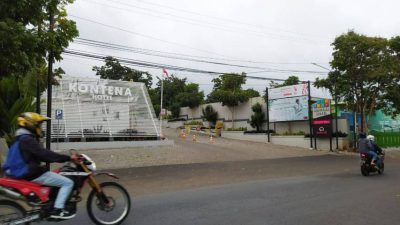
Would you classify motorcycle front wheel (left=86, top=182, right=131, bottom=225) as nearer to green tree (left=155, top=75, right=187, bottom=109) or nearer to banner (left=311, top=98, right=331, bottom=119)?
banner (left=311, top=98, right=331, bottom=119)

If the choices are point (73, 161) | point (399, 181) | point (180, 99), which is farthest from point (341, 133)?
point (73, 161)

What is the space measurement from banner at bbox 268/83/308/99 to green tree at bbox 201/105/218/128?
917cm

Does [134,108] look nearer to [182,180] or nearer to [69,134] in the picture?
[69,134]

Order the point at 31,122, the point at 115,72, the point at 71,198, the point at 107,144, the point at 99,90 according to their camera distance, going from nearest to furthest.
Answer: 1. the point at 31,122
2. the point at 71,198
3. the point at 107,144
4. the point at 99,90
5. the point at 115,72

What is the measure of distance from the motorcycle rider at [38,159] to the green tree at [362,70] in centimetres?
2340

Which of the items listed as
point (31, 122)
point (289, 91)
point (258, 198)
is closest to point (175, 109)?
point (289, 91)

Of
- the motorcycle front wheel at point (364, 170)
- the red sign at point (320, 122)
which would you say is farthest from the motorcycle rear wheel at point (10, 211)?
the red sign at point (320, 122)

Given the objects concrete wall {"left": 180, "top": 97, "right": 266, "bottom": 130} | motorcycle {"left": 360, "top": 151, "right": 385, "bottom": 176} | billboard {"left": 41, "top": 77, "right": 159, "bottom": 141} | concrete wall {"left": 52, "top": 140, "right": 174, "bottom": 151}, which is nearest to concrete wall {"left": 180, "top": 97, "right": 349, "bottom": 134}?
concrete wall {"left": 180, "top": 97, "right": 266, "bottom": 130}

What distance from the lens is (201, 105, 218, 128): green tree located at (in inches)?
1710

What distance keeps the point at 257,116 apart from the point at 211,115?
275 inches

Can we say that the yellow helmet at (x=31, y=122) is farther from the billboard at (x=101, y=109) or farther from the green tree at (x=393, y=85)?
the green tree at (x=393, y=85)

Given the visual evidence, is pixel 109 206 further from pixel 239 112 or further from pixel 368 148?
pixel 239 112

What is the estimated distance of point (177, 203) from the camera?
9648 millimetres

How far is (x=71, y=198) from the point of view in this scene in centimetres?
687
